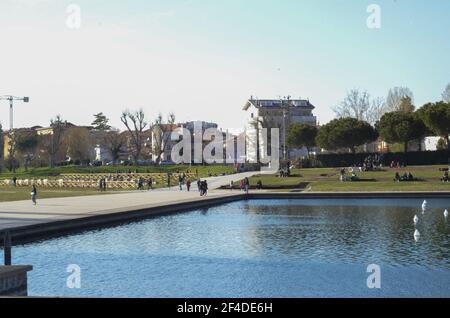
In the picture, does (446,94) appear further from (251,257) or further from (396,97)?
(251,257)

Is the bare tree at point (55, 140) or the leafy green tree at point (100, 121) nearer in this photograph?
the bare tree at point (55, 140)

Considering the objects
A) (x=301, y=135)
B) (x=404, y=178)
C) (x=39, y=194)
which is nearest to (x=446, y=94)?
(x=301, y=135)

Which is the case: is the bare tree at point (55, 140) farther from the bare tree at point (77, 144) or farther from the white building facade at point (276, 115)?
the white building facade at point (276, 115)

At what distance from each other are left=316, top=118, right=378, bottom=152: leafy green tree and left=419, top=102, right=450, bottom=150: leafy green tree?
28.7 ft

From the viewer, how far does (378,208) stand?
33469mm

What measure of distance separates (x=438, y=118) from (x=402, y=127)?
4257 millimetres

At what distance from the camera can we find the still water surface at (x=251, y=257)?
1381cm

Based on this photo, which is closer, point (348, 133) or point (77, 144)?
point (348, 133)

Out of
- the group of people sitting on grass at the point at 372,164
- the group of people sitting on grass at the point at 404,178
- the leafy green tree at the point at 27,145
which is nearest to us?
the group of people sitting on grass at the point at 404,178

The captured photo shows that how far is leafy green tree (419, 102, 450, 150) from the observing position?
2482 inches

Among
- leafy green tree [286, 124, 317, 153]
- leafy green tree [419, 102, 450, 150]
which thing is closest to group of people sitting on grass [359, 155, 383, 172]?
leafy green tree [419, 102, 450, 150]

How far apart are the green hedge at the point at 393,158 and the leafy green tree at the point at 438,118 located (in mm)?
2663

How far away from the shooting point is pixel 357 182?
49.9m

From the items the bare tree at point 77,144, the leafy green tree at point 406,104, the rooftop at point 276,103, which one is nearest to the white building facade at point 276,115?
the rooftop at point 276,103
